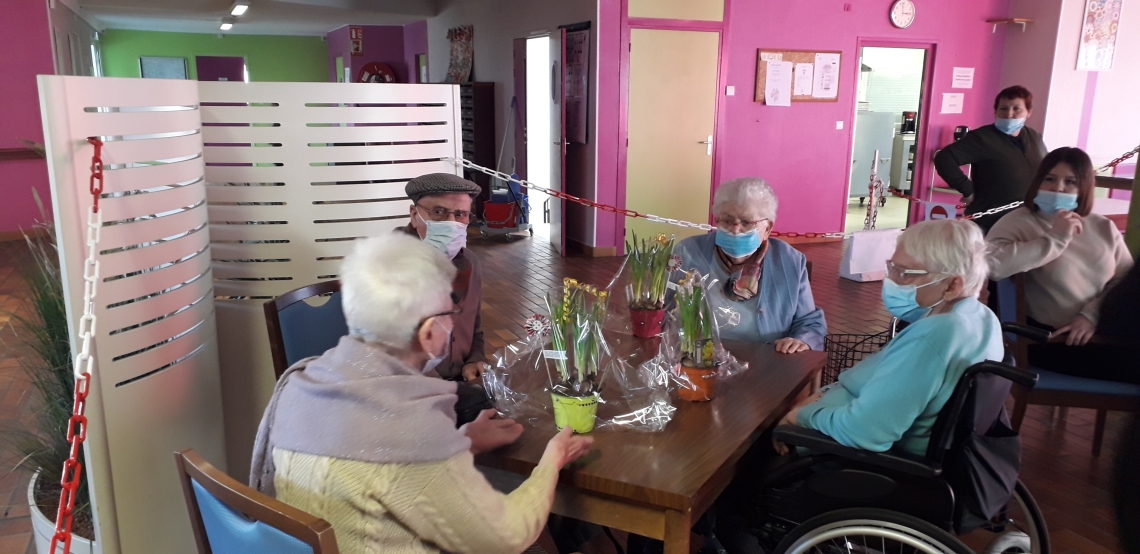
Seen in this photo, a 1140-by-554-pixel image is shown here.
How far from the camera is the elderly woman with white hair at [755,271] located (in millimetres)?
2598

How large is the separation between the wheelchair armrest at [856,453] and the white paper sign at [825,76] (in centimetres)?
662

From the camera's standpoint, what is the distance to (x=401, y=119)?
9.58 feet

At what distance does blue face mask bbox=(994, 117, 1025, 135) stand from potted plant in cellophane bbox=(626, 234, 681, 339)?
343cm

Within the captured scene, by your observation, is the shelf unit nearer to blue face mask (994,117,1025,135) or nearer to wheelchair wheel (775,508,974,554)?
blue face mask (994,117,1025,135)

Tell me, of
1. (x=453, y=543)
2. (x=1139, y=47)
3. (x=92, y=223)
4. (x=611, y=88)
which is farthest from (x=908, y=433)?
(x=1139, y=47)

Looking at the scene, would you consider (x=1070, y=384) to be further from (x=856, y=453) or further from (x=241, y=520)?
(x=241, y=520)

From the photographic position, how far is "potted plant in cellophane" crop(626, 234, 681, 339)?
2.29m

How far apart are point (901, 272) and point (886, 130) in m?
9.43

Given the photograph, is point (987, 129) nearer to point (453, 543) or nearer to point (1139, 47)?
point (453, 543)

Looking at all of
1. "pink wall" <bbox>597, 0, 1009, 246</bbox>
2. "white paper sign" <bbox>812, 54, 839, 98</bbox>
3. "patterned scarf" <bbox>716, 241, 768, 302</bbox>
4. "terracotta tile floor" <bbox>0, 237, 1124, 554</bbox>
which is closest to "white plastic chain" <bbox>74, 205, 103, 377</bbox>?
"terracotta tile floor" <bbox>0, 237, 1124, 554</bbox>

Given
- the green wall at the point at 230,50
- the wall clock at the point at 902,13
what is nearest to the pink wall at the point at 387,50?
the green wall at the point at 230,50

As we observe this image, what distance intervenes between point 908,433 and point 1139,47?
9311 mm

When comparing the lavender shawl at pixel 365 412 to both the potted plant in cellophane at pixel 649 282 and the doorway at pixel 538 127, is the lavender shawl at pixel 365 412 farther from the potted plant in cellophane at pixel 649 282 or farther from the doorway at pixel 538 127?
the doorway at pixel 538 127

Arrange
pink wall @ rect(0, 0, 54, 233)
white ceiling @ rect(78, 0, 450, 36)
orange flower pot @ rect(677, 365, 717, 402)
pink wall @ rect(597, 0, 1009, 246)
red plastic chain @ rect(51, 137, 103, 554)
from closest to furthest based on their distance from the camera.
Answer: red plastic chain @ rect(51, 137, 103, 554), orange flower pot @ rect(677, 365, 717, 402), pink wall @ rect(597, 0, 1009, 246), pink wall @ rect(0, 0, 54, 233), white ceiling @ rect(78, 0, 450, 36)
